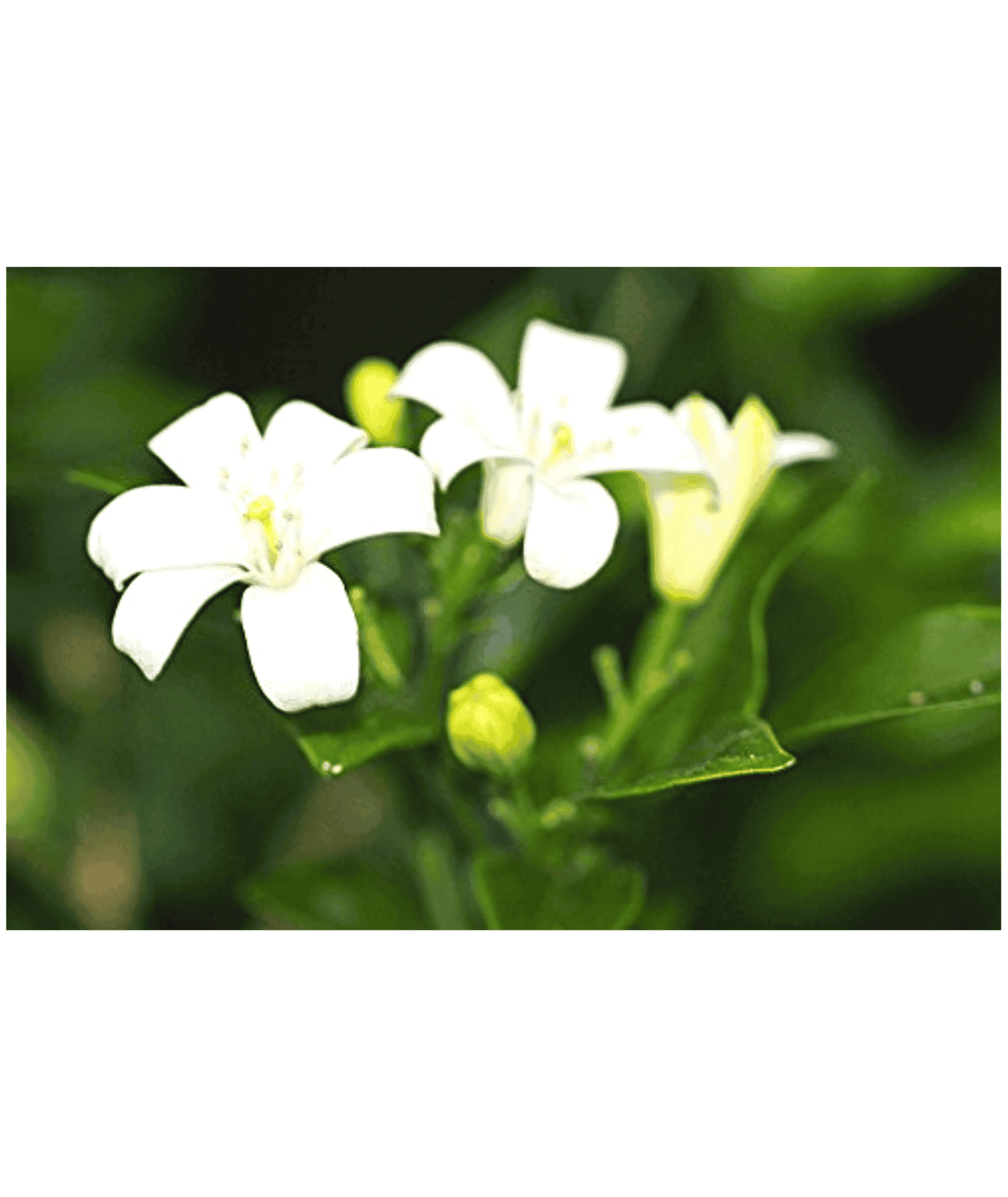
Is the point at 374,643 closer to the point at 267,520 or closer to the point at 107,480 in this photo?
the point at 267,520

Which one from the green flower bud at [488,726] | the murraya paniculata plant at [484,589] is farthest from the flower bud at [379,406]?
the green flower bud at [488,726]

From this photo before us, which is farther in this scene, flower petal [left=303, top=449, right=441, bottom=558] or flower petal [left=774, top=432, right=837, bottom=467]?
flower petal [left=774, top=432, right=837, bottom=467]

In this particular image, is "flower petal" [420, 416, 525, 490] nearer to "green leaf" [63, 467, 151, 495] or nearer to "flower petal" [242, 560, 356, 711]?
"flower petal" [242, 560, 356, 711]

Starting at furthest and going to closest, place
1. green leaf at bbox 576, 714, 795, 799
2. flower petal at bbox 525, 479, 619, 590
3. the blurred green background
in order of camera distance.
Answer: the blurred green background → flower petal at bbox 525, 479, 619, 590 → green leaf at bbox 576, 714, 795, 799

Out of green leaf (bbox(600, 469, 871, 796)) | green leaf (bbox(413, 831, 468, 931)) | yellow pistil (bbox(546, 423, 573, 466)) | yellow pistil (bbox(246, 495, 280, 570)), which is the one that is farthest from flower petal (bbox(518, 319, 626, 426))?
green leaf (bbox(413, 831, 468, 931))

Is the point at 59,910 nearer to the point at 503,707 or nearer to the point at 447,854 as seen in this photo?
the point at 447,854

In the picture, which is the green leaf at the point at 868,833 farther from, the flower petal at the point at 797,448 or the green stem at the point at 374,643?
the green stem at the point at 374,643

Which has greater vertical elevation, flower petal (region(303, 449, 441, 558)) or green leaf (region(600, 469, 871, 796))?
flower petal (region(303, 449, 441, 558))
